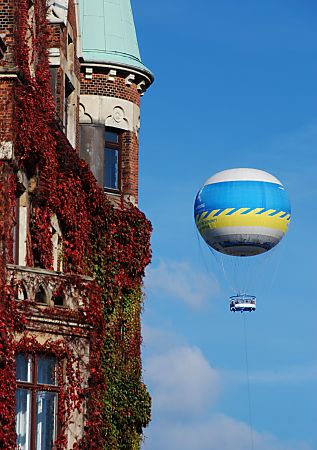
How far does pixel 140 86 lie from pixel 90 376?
13494 millimetres

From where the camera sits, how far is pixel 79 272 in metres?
39.3

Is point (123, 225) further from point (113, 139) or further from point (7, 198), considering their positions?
point (7, 198)

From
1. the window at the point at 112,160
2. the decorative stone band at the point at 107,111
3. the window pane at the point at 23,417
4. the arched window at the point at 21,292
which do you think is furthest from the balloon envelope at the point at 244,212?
the window pane at the point at 23,417

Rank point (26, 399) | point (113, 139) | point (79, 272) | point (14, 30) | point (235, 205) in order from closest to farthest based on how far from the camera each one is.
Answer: point (26, 399) → point (14, 30) → point (79, 272) → point (113, 139) → point (235, 205)

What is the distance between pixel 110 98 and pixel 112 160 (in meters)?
1.87

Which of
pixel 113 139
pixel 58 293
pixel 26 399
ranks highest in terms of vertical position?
pixel 113 139

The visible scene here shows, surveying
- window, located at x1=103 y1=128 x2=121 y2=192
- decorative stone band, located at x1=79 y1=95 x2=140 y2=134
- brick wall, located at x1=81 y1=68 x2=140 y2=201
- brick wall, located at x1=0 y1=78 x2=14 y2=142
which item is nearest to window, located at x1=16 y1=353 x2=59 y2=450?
brick wall, located at x1=0 y1=78 x2=14 y2=142

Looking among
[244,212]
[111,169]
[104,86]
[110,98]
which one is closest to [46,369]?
[111,169]

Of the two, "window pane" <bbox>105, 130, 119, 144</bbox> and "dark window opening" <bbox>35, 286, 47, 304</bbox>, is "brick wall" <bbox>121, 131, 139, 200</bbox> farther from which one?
"dark window opening" <bbox>35, 286, 47, 304</bbox>

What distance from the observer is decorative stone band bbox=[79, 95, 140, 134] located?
151 ft

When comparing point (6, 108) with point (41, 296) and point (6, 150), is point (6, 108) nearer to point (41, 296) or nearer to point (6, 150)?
point (6, 150)

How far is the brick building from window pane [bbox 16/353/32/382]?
37mm

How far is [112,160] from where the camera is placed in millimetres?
46531

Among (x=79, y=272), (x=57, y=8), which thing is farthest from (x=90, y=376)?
(x=57, y=8)
